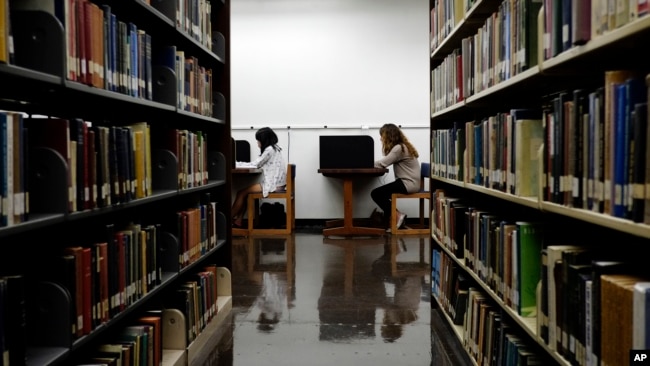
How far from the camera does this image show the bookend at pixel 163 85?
2482 millimetres

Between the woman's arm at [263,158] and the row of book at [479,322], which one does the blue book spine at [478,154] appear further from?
the woman's arm at [263,158]

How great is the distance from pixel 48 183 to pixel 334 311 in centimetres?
215

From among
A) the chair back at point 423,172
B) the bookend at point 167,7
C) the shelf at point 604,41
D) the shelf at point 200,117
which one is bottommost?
the chair back at point 423,172

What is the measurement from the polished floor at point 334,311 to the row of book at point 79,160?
958 millimetres

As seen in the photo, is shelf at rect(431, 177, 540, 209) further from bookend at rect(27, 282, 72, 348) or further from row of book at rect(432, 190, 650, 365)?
bookend at rect(27, 282, 72, 348)

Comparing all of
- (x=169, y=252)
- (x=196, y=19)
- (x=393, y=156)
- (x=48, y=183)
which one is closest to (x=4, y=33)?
(x=48, y=183)

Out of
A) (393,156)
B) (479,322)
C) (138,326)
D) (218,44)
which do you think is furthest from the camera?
(393,156)

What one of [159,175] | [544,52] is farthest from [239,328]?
[544,52]

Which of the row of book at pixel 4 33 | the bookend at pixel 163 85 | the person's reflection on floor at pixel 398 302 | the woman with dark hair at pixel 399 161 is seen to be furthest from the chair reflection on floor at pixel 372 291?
the row of book at pixel 4 33

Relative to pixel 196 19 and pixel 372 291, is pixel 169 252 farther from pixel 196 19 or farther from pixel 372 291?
pixel 372 291

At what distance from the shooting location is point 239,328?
10.2ft

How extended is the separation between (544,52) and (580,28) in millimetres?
245

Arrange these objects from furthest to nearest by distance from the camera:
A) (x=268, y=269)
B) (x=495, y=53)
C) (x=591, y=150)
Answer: (x=268, y=269) → (x=495, y=53) → (x=591, y=150)

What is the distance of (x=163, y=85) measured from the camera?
2490 mm
